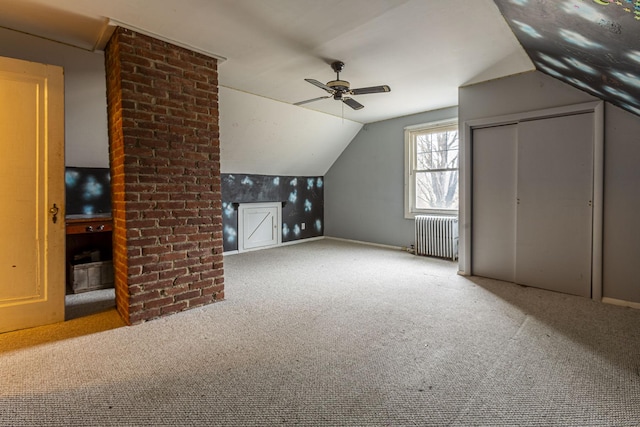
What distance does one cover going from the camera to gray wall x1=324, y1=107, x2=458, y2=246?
235 inches

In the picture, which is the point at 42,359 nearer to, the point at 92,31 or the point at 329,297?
the point at 329,297

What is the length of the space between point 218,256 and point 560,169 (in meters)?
3.68

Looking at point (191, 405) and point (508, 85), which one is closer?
point (191, 405)

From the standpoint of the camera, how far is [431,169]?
5621 millimetres

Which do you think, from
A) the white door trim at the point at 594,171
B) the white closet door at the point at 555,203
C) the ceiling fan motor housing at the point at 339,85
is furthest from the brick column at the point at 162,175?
the white closet door at the point at 555,203

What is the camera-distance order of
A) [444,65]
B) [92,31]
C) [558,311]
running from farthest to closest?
[444,65] < [558,311] < [92,31]

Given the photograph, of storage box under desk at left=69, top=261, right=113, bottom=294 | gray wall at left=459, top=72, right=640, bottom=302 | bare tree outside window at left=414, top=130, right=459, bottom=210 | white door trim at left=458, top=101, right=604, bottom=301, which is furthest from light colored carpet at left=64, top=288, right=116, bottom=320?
gray wall at left=459, top=72, right=640, bottom=302

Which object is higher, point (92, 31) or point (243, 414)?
point (92, 31)

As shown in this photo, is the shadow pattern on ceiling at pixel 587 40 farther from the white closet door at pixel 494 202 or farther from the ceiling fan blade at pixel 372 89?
the ceiling fan blade at pixel 372 89

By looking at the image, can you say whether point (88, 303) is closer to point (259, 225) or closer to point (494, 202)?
point (259, 225)

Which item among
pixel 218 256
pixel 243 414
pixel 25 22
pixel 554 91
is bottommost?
pixel 243 414

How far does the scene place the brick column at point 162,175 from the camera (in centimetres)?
270

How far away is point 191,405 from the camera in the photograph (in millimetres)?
1718

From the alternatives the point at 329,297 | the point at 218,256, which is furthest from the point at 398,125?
the point at 218,256
